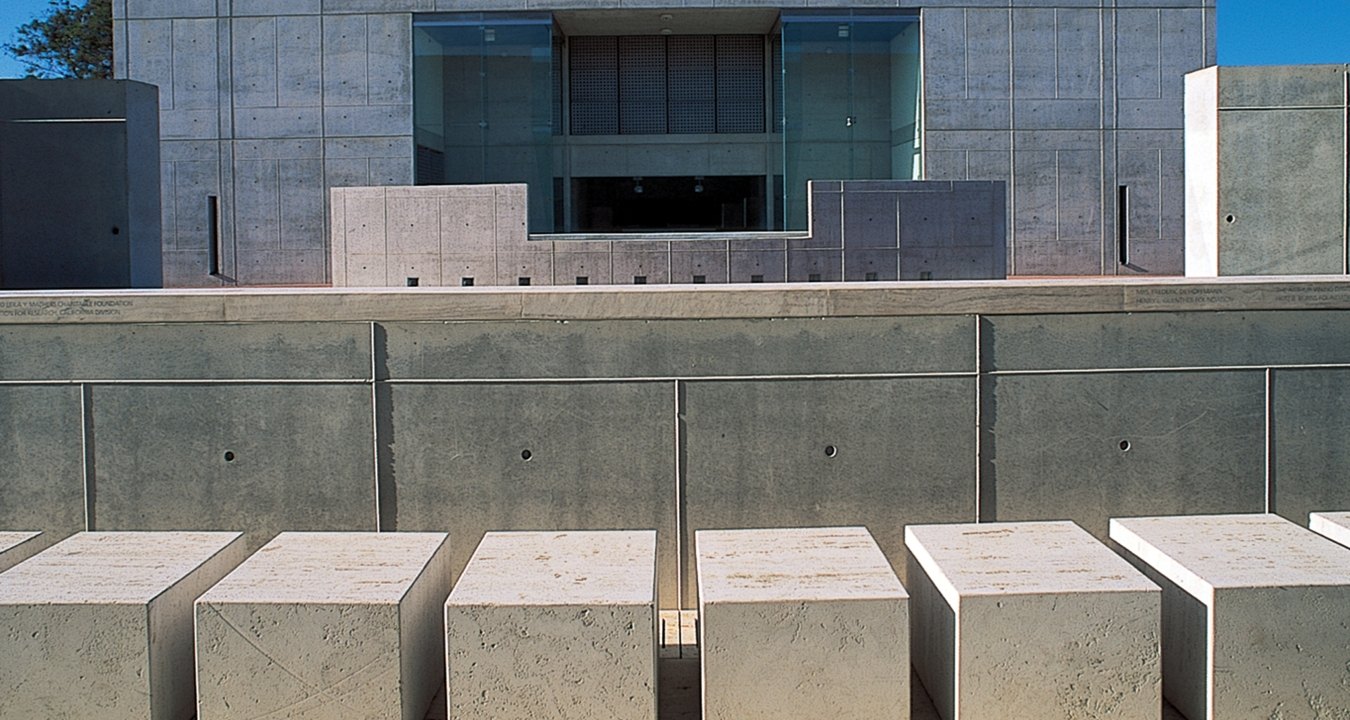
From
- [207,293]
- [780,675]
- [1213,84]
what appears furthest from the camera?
[1213,84]

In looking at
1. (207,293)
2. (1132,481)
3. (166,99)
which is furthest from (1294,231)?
(166,99)

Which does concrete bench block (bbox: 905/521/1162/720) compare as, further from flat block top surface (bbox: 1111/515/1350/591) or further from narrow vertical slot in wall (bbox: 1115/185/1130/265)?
narrow vertical slot in wall (bbox: 1115/185/1130/265)

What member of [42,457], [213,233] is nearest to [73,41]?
[213,233]

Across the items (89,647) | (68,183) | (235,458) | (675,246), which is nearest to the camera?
(89,647)

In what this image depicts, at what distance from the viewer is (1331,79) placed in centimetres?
1255

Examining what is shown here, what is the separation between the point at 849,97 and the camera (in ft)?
112

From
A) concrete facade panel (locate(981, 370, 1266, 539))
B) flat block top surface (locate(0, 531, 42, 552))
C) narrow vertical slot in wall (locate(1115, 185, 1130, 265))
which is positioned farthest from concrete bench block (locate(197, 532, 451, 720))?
narrow vertical slot in wall (locate(1115, 185, 1130, 265))

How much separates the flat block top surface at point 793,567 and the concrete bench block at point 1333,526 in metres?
2.61

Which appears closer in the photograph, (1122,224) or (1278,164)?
(1278,164)

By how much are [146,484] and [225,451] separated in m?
0.61

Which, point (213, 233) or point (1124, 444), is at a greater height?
point (213, 233)

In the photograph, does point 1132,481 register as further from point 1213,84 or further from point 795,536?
point 1213,84

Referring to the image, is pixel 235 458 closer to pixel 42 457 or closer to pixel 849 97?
pixel 42 457

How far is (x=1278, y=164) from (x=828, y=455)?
653 centimetres
